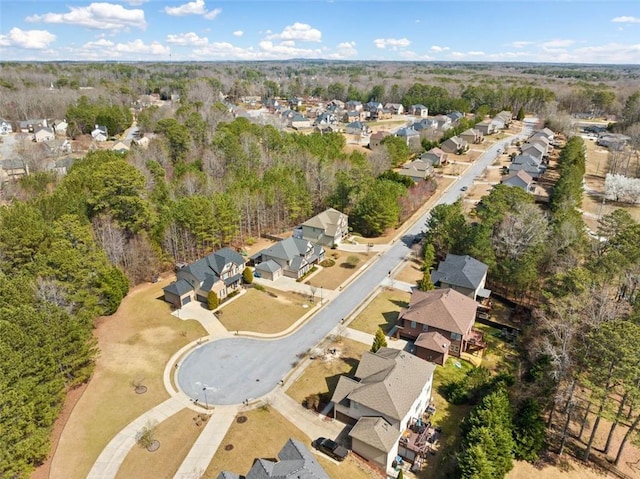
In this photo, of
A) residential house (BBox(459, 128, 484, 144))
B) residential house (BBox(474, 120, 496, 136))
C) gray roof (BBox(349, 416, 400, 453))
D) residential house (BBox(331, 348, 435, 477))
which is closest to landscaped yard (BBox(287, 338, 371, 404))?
residential house (BBox(331, 348, 435, 477))

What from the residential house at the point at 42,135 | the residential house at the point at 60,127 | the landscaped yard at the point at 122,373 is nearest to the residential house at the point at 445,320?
the landscaped yard at the point at 122,373

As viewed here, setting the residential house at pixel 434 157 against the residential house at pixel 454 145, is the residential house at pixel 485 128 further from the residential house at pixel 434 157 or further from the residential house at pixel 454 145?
the residential house at pixel 434 157

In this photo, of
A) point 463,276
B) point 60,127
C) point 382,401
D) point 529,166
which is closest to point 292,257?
point 463,276

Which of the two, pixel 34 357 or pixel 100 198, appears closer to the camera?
pixel 34 357

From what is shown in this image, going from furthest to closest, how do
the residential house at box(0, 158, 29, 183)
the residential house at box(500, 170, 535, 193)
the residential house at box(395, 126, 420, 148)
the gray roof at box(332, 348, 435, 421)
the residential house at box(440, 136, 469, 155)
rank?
1. the residential house at box(440, 136, 469, 155)
2. the residential house at box(395, 126, 420, 148)
3. the residential house at box(0, 158, 29, 183)
4. the residential house at box(500, 170, 535, 193)
5. the gray roof at box(332, 348, 435, 421)

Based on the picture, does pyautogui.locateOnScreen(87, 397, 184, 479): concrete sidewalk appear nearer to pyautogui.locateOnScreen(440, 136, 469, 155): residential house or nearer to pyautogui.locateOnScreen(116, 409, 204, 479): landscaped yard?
pyautogui.locateOnScreen(116, 409, 204, 479): landscaped yard

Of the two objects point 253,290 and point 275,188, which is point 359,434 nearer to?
point 253,290

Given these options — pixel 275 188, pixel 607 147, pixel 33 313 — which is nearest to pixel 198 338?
pixel 33 313
